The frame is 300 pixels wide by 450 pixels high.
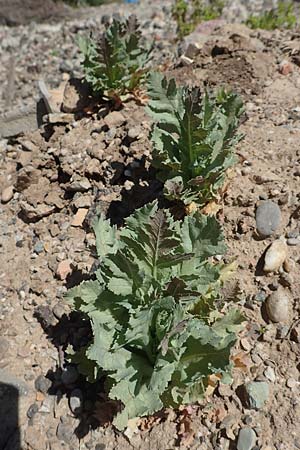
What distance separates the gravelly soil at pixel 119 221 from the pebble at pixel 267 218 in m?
0.04

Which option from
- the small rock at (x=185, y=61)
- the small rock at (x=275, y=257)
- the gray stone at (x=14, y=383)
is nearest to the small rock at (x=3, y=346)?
the gray stone at (x=14, y=383)

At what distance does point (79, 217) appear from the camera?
361 centimetres

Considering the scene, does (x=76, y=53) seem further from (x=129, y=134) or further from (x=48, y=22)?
(x=129, y=134)

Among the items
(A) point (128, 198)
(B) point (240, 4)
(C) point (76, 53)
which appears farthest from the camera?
(B) point (240, 4)

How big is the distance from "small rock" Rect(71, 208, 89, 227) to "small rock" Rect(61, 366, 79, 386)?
1.08 metres

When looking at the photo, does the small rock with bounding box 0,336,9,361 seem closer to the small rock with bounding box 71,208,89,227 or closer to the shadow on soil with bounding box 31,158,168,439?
the shadow on soil with bounding box 31,158,168,439

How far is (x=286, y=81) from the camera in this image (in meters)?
3.98

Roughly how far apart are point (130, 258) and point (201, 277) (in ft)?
1.24

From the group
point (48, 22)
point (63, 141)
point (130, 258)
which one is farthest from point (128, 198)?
point (48, 22)

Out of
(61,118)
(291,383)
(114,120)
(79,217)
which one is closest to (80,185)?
(79,217)

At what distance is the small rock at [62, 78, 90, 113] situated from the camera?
418 centimetres

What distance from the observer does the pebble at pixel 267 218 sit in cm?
304

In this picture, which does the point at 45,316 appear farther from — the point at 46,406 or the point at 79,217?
the point at 79,217

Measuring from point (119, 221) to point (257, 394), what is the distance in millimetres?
1510
